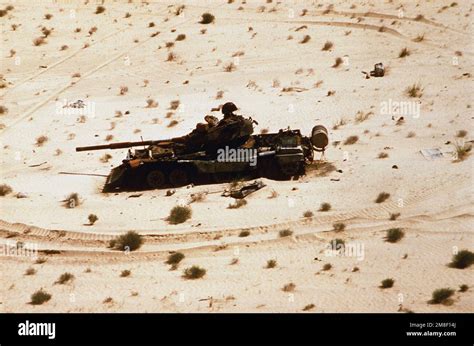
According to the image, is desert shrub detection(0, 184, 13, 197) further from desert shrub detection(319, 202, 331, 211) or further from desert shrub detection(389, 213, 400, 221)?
desert shrub detection(389, 213, 400, 221)

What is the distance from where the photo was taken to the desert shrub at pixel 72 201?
73.2ft

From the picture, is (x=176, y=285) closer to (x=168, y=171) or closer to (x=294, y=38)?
(x=168, y=171)

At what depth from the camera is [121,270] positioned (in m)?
18.1

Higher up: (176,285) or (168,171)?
(168,171)

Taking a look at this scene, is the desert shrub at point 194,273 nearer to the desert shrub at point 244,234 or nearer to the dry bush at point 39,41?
the desert shrub at point 244,234

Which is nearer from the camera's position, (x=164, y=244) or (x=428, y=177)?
(x=164, y=244)

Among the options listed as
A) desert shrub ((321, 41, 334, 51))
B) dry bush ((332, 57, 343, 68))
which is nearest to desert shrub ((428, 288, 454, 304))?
dry bush ((332, 57, 343, 68))

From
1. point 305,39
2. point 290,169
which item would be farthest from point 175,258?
point 305,39

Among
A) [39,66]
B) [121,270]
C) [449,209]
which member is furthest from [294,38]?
[121,270]

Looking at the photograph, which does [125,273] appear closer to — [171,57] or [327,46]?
[171,57]

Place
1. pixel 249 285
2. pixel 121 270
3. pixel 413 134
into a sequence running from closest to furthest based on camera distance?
pixel 249 285
pixel 121 270
pixel 413 134

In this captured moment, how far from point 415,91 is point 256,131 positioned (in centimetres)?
690

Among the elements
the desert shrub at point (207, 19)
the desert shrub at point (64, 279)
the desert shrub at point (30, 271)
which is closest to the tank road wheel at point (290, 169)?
the desert shrub at point (64, 279)

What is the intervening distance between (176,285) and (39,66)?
22735mm
